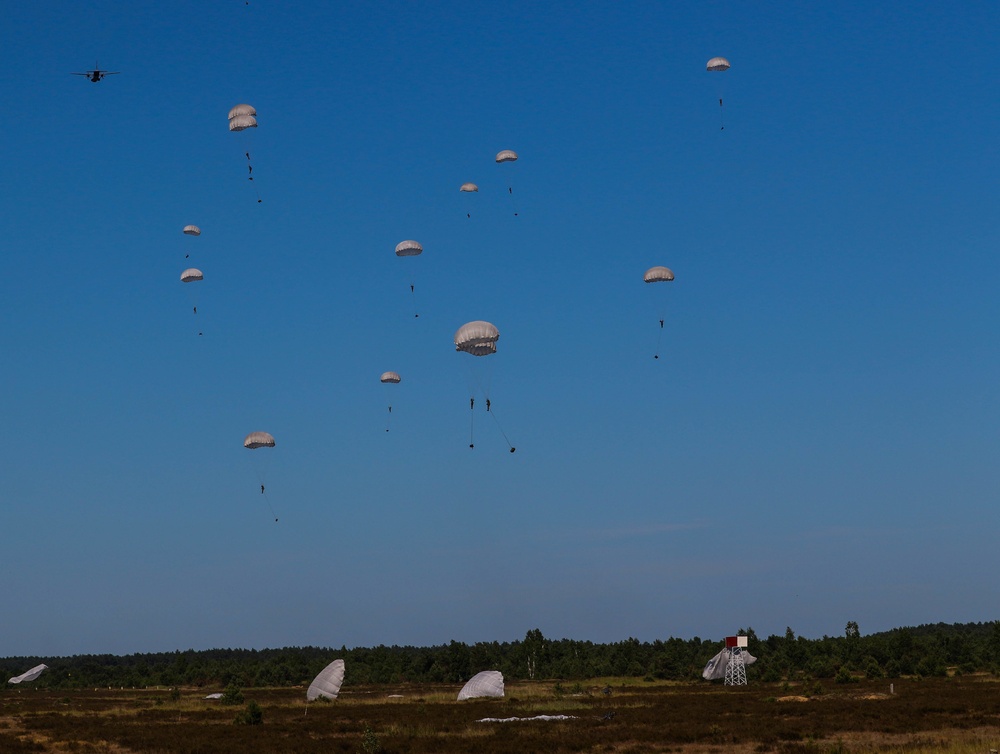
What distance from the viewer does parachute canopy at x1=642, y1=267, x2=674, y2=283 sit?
63.6 m

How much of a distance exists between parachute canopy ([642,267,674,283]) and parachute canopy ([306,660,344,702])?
28.2 m

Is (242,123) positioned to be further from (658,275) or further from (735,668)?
(735,668)

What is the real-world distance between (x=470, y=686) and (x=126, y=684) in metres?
76.7

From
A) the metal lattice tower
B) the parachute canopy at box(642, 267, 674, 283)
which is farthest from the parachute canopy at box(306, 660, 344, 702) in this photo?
the metal lattice tower

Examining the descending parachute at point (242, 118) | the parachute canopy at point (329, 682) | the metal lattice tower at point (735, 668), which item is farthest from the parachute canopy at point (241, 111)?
the metal lattice tower at point (735, 668)

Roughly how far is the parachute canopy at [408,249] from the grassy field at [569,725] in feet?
87.1

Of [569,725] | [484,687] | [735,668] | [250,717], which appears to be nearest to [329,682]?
[250,717]

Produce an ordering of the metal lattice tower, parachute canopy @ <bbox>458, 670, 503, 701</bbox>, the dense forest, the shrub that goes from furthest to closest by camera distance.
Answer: the dense forest < the metal lattice tower < parachute canopy @ <bbox>458, 670, 503, 701</bbox> < the shrub

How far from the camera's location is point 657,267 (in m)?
64.6

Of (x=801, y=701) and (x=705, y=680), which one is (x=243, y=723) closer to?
(x=801, y=701)

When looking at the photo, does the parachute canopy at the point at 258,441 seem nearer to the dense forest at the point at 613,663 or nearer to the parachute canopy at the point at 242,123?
the parachute canopy at the point at 242,123

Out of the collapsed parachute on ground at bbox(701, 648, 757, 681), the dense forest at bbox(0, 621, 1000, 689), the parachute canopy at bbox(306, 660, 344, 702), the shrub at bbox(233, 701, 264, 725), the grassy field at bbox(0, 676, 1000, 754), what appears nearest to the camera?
the grassy field at bbox(0, 676, 1000, 754)

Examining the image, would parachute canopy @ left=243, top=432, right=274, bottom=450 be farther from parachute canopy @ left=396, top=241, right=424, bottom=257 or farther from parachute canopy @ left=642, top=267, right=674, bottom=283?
parachute canopy @ left=642, top=267, right=674, bottom=283

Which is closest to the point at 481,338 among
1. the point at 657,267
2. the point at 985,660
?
the point at 657,267
